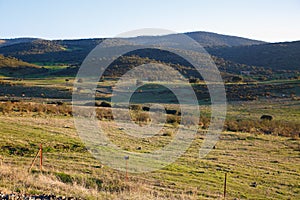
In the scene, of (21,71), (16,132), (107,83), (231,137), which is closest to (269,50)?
(107,83)

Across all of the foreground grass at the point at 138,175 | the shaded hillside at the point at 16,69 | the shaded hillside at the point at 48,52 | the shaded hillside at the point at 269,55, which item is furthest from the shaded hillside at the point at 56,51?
the foreground grass at the point at 138,175

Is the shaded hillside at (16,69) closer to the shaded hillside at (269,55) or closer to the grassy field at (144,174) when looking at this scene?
the shaded hillside at (269,55)

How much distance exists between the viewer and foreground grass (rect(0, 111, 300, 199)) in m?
10.1

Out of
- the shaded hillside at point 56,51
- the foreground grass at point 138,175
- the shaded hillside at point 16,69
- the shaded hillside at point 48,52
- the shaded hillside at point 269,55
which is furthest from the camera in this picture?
the shaded hillside at point 56,51

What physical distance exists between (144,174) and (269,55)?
4099 inches

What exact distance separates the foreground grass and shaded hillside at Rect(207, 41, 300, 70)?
82366mm

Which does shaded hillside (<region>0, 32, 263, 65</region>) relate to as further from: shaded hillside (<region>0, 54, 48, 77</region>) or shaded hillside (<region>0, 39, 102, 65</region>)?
shaded hillside (<region>0, 54, 48, 77</region>)

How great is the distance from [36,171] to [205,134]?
15.0 m

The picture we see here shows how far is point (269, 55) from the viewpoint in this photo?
109688mm

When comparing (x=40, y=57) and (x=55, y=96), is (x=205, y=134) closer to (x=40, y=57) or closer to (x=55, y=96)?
(x=55, y=96)

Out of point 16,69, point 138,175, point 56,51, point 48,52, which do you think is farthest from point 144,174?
point 56,51

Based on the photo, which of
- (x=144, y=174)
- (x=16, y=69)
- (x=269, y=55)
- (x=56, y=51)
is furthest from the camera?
(x=56, y=51)

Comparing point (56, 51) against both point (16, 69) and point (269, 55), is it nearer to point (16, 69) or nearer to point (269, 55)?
point (16, 69)

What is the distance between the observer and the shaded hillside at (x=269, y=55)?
99.0 m
